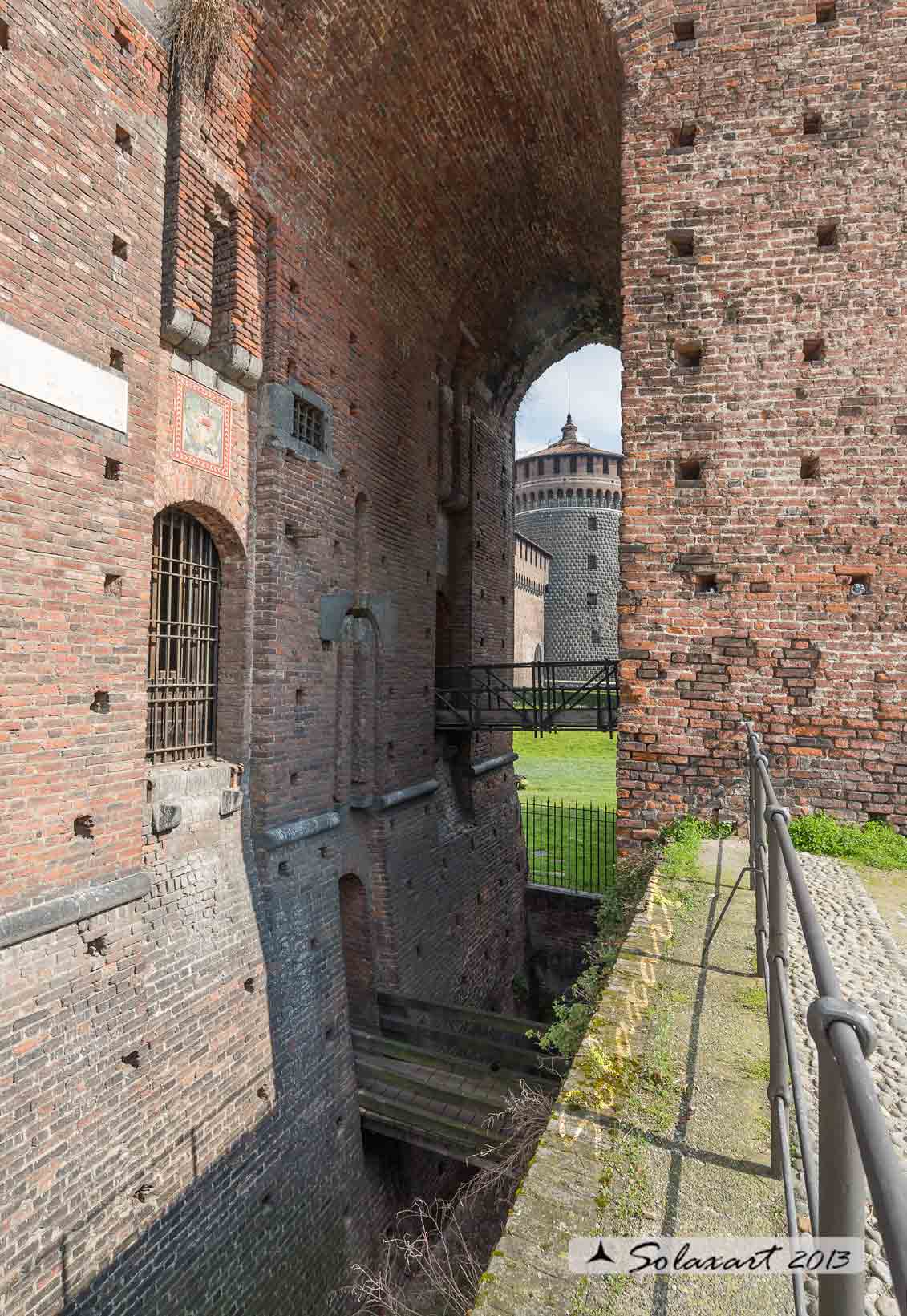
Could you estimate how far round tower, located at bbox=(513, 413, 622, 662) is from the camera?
3881 centimetres

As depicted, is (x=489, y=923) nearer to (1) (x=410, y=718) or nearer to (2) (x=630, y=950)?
(1) (x=410, y=718)

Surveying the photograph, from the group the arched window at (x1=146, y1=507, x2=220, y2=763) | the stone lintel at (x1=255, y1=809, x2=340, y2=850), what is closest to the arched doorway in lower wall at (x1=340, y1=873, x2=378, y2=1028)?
the stone lintel at (x1=255, y1=809, x2=340, y2=850)

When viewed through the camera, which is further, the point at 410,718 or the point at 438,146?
the point at 410,718

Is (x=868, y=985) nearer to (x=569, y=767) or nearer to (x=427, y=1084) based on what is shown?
(x=427, y=1084)

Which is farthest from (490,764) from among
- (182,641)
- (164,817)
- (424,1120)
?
(164,817)

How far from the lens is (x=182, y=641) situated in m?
7.41

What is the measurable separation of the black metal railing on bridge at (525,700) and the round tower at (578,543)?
24.7m

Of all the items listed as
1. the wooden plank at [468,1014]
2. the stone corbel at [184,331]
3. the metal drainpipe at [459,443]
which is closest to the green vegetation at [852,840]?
the wooden plank at [468,1014]

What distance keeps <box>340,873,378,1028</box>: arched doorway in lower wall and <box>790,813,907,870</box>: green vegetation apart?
5.70m

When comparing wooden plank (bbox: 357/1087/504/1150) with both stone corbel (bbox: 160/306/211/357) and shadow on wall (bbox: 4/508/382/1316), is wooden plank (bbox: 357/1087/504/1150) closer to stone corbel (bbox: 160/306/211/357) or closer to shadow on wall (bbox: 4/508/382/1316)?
shadow on wall (bbox: 4/508/382/1316)

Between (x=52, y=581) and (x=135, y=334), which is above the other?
(x=135, y=334)

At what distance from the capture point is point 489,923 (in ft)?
43.5

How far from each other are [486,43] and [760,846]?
9509mm

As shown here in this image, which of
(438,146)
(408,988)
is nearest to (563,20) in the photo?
(438,146)
